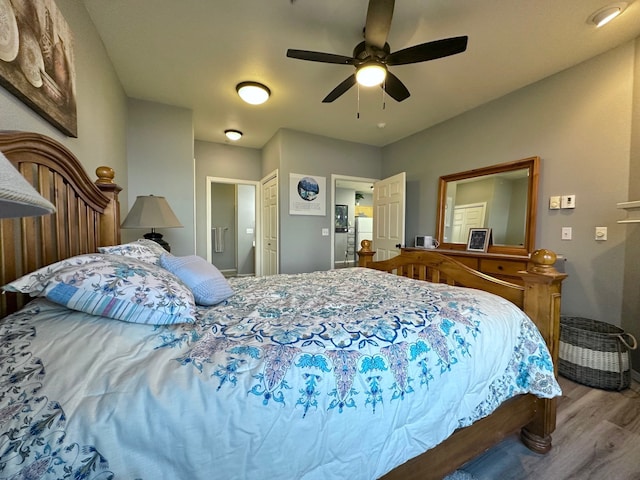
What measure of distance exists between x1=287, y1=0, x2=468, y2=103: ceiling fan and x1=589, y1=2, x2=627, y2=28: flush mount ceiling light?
1046 mm

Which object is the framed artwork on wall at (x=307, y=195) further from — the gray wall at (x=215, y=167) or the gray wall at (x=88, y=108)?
the gray wall at (x=88, y=108)

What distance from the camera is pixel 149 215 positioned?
2.31 metres

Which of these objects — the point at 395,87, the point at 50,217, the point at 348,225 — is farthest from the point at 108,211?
the point at 348,225

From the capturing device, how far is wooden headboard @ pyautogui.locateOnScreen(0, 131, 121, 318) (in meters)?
0.87

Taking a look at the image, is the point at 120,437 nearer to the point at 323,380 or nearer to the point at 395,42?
the point at 323,380

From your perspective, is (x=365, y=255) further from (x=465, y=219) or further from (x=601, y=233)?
(x=601, y=233)

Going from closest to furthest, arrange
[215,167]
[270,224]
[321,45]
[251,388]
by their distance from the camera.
Answer: [251,388] < [321,45] < [270,224] < [215,167]

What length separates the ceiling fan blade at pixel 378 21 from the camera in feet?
4.82

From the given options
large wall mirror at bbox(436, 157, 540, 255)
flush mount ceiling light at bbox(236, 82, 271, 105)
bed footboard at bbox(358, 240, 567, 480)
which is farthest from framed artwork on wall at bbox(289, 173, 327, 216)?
bed footboard at bbox(358, 240, 567, 480)

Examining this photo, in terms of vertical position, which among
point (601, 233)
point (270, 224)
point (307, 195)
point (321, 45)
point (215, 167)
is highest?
point (321, 45)

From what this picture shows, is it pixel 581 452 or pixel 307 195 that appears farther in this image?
pixel 307 195

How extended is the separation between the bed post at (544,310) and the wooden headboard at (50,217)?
84.2 inches

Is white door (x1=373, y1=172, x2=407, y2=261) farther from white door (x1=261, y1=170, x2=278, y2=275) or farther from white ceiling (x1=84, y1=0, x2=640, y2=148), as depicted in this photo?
white door (x1=261, y1=170, x2=278, y2=275)

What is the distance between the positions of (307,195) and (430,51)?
2.50 meters
